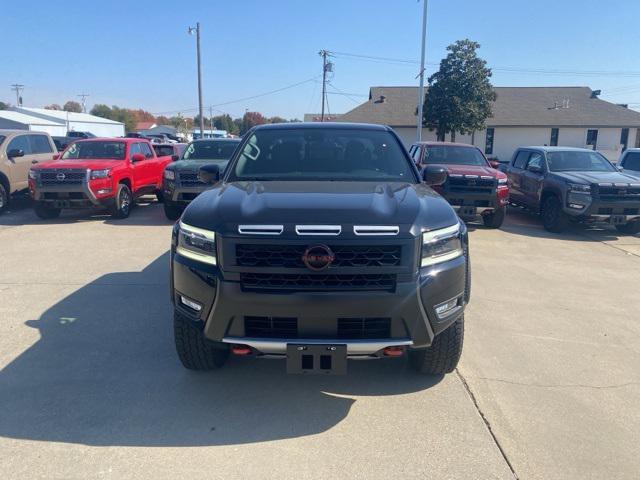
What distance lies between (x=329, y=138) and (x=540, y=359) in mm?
2637

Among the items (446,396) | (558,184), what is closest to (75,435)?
(446,396)

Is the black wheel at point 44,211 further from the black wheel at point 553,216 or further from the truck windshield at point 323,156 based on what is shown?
the black wheel at point 553,216

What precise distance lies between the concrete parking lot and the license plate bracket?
0.46m

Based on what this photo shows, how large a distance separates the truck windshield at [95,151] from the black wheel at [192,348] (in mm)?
8890

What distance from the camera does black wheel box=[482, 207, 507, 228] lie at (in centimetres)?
1025

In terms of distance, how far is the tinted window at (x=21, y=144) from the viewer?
1139 cm

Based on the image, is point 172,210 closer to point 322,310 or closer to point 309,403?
point 309,403

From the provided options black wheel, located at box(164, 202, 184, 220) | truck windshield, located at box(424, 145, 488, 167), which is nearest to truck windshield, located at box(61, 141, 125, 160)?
black wheel, located at box(164, 202, 184, 220)

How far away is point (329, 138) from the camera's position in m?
4.52

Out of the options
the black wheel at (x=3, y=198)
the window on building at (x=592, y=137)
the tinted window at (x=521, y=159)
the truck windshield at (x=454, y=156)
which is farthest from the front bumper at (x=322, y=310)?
the window on building at (x=592, y=137)

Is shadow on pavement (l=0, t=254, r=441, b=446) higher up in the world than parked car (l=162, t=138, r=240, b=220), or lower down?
lower down

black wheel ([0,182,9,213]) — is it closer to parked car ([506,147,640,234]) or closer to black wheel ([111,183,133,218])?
black wheel ([111,183,133,218])

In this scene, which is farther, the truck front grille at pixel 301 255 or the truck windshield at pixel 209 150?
the truck windshield at pixel 209 150

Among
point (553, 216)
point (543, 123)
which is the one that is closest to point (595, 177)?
point (553, 216)
